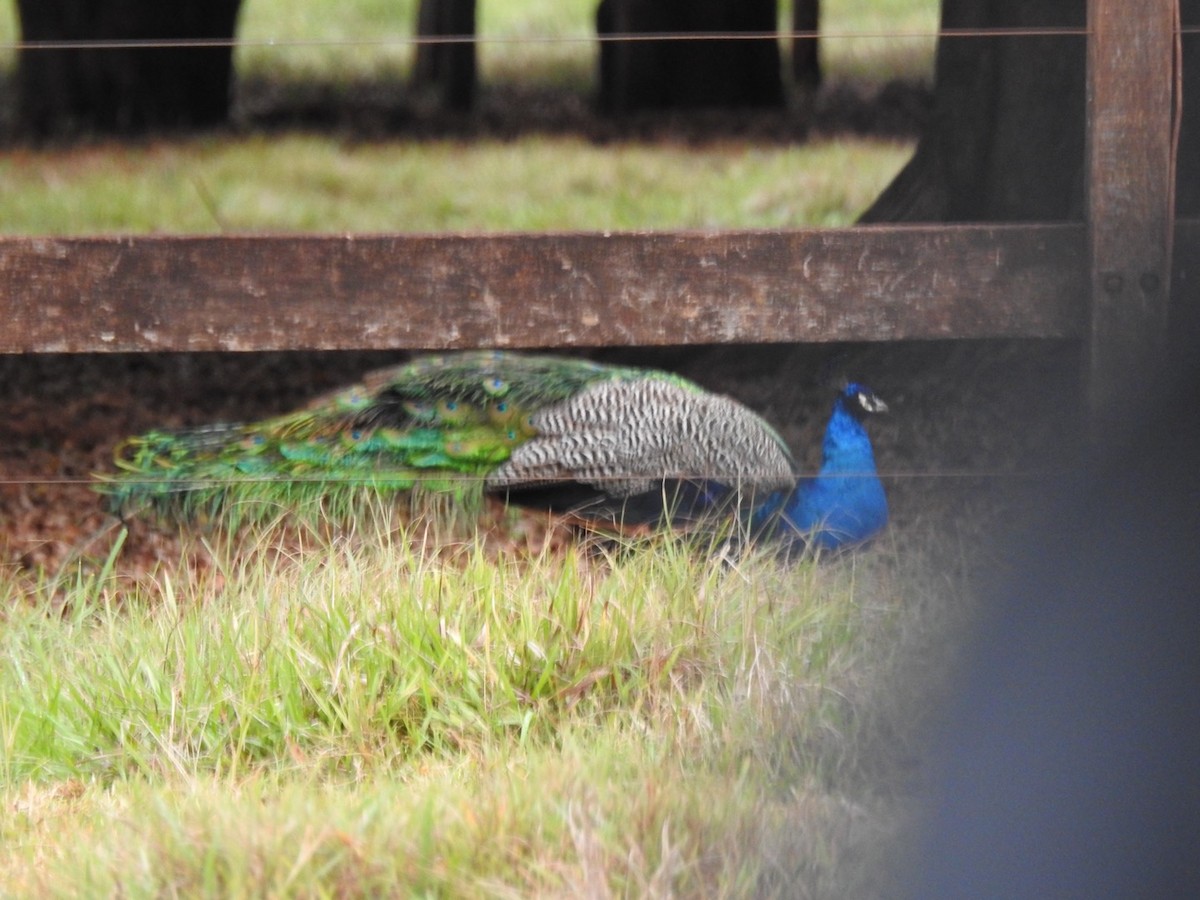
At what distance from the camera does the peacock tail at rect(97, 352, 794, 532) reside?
10.4ft

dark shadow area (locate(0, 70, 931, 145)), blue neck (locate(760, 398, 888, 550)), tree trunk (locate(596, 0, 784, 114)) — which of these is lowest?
blue neck (locate(760, 398, 888, 550))

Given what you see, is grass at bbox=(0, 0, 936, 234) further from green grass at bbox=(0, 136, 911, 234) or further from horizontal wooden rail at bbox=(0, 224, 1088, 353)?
horizontal wooden rail at bbox=(0, 224, 1088, 353)

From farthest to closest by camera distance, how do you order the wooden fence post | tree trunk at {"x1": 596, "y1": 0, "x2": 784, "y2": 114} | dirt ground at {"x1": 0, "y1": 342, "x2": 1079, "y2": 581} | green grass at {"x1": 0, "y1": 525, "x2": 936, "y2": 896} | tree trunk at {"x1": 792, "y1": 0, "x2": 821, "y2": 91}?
tree trunk at {"x1": 792, "y1": 0, "x2": 821, "y2": 91}, tree trunk at {"x1": 596, "y1": 0, "x2": 784, "y2": 114}, dirt ground at {"x1": 0, "y1": 342, "x2": 1079, "y2": 581}, the wooden fence post, green grass at {"x1": 0, "y1": 525, "x2": 936, "y2": 896}

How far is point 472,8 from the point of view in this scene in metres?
11.9

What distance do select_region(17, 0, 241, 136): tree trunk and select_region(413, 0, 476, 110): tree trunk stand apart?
2.11 m

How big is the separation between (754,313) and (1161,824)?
5.75 feet

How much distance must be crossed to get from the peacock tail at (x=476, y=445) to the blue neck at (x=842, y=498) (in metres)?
0.06

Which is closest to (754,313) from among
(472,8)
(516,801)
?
(516,801)

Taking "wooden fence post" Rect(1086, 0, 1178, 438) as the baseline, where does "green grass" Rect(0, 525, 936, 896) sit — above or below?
below

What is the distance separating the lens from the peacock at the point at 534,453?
312 cm

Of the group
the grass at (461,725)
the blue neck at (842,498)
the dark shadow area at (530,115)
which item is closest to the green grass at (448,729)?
the grass at (461,725)

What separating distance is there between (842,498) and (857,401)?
278 millimetres

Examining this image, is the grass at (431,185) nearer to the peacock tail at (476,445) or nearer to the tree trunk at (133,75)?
the tree trunk at (133,75)

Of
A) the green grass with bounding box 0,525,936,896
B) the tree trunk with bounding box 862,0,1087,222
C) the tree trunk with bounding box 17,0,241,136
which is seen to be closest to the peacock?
the green grass with bounding box 0,525,936,896
